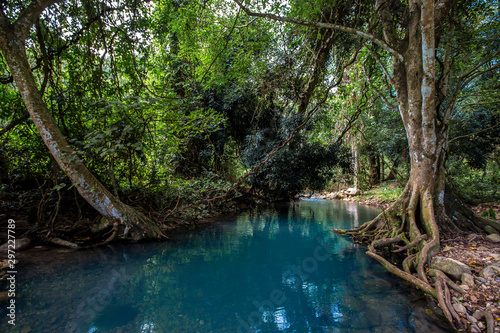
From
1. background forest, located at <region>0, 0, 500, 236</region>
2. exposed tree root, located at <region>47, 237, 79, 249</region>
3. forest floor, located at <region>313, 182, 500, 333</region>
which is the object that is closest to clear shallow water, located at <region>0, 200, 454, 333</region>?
exposed tree root, located at <region>47, 237, 79, 249</region>

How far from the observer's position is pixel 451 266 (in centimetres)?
339

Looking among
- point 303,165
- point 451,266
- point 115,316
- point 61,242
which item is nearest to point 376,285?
point 451,266

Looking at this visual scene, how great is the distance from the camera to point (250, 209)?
40.6 feet

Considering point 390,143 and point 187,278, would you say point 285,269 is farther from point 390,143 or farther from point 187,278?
point 390,143

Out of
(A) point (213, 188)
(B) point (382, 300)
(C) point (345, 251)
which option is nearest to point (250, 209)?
(A) point (213, 188)

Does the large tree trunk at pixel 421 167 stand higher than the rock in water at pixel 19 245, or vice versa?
the large tree trunk at pixel 421 167

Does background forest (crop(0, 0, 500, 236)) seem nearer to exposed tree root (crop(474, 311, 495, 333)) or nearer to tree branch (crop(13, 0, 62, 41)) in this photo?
tree branch (crop(13, 0, 62, 41))

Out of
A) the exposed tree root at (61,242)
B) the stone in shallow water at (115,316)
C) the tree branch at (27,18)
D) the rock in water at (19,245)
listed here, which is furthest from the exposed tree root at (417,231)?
the tree branch at (27,18)

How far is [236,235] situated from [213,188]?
2077 millimetres

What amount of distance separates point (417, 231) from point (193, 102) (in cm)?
603

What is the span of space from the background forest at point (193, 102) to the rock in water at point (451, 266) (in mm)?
3203

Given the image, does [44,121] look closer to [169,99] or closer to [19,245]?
[169,99]

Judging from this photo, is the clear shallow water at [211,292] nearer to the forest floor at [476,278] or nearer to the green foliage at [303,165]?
the forest floor at [476,278]

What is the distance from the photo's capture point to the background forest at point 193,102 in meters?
5.16
